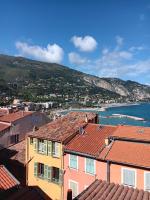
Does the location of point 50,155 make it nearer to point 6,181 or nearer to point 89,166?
point 89,166

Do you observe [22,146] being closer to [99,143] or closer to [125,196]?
[99,143]

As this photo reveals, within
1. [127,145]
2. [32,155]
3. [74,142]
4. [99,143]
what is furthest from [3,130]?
[127,145]

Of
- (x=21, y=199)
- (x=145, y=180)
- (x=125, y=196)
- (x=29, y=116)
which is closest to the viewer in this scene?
(x=125, y=196)

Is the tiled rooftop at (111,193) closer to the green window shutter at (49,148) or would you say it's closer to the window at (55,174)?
the window at (55,174)

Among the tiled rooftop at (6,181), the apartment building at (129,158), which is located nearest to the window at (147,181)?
the apartment building at (129,158)

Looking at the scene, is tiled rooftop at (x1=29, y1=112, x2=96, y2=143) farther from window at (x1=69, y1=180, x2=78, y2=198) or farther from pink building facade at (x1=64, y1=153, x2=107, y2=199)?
window at (x1=69, y1=180, x2=78, y2=198)

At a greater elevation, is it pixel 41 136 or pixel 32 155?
pixel 41 136

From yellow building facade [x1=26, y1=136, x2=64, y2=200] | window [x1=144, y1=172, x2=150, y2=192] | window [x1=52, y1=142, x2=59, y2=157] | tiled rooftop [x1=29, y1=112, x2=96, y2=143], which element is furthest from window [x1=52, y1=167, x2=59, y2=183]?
window [x1=144, y1=172, x2=150, y2=192]
